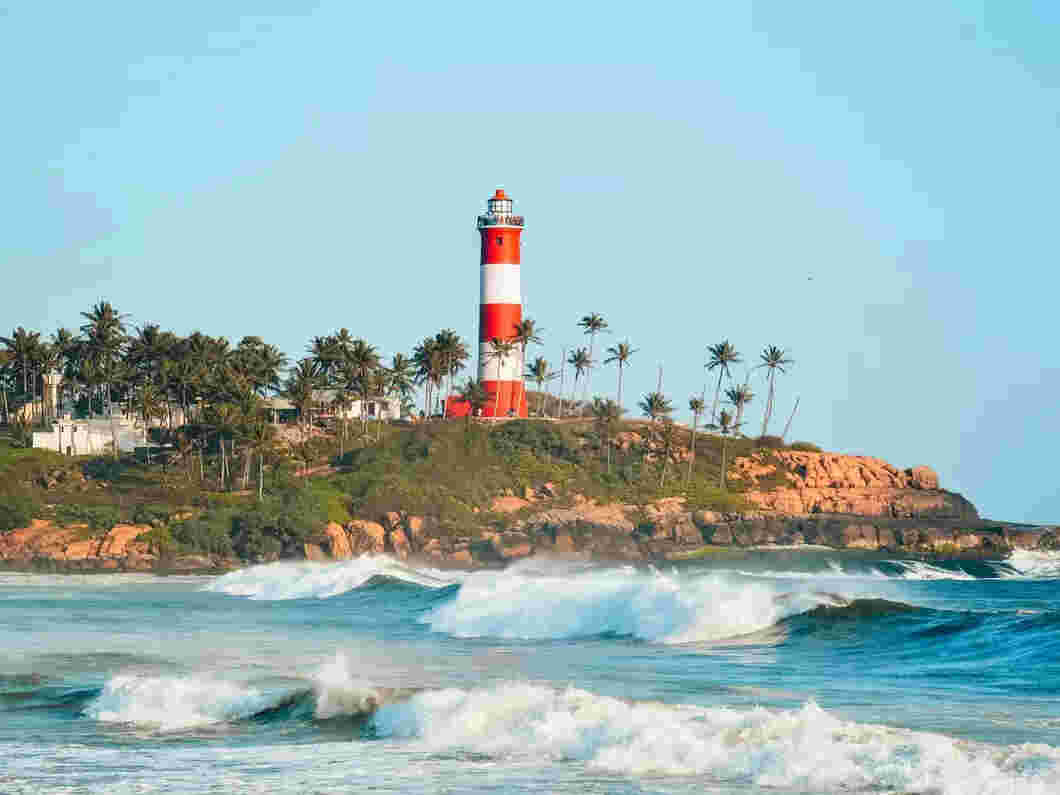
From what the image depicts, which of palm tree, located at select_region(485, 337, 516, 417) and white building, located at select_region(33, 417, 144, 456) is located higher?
palm tree, located at select_region(485, 337, 516, 417)

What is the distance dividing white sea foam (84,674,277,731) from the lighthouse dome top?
59.9m

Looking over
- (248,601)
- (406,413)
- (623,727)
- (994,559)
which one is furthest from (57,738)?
(406,413)

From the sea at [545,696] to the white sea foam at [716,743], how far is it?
0.11 ft

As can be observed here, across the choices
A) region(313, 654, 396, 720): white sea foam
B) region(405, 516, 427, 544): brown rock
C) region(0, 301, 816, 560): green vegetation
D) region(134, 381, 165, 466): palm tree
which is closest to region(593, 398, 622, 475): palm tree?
region(0, 301, 816, 560): green vegetation

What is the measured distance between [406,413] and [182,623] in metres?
64.2

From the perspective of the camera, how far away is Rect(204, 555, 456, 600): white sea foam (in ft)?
162

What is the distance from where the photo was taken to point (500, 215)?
80.4 m

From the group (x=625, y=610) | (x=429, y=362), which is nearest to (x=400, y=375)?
(x=429, y=362)

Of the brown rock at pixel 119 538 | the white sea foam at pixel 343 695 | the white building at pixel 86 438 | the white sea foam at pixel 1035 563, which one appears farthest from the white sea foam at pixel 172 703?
the white building at pixel 86 438

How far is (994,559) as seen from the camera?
3007 inches

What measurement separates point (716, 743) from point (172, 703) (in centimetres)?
813

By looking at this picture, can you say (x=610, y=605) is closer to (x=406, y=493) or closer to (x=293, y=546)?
(x=293, y=546)

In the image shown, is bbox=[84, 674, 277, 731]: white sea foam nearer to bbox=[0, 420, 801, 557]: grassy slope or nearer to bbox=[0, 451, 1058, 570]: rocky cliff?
bbox=[0, 451, 1058, 570]: rocky cliff

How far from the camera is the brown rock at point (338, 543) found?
2670 inches
